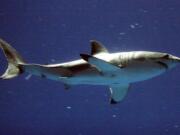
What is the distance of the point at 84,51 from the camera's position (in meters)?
15.6

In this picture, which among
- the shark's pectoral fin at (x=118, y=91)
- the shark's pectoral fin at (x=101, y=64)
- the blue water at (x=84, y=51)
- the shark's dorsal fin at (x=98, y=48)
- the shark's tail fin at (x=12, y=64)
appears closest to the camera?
the shark's pectoral fin at (x=101, y=64)

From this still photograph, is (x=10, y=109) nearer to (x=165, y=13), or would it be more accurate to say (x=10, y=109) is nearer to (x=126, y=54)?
(x=165, y=13)

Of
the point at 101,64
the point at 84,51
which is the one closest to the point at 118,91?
the point at 101,64

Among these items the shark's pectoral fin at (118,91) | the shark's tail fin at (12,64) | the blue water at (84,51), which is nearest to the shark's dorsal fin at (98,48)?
the shark's pectoral fin at (118,91)

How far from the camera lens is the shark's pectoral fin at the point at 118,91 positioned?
264 inches

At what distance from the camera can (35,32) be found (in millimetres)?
15266

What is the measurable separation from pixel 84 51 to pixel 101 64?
9950mm

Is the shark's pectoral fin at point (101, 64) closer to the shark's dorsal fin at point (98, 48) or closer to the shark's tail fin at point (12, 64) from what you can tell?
the shark's dorsal fin at point (98, 48)

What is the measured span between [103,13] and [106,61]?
28.0ft

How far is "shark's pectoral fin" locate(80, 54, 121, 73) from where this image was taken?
213 inches

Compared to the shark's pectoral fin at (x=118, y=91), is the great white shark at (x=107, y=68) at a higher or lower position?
higher

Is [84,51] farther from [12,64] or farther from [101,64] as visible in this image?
[101,64]

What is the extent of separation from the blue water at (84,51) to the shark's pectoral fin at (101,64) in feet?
25.4

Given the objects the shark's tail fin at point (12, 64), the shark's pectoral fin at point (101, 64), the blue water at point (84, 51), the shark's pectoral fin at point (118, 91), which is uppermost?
the shark's pectoral fin at point (101, 64)
